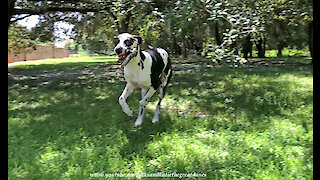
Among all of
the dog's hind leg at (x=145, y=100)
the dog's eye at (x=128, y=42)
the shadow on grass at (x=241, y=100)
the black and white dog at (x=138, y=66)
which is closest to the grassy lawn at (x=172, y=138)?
the shadow on grass at (x=241, y=100)

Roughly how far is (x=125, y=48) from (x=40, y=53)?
140ft

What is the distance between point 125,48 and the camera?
14.1ft

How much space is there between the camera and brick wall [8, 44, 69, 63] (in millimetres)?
32438

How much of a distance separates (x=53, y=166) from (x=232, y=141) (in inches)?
116

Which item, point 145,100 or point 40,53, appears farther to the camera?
point 40,53

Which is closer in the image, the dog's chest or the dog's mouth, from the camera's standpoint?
the dog's mouth

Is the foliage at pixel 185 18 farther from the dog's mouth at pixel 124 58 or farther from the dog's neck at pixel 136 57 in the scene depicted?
the dog's mouth at pixel 124 58

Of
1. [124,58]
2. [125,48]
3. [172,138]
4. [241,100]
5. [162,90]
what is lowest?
[172,138]

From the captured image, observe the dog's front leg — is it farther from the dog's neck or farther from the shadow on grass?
the shadow on grass

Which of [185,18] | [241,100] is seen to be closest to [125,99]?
[185,18]

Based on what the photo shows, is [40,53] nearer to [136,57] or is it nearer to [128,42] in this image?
[136,57]

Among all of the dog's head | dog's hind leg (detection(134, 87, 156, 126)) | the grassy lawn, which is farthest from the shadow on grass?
the dog's head

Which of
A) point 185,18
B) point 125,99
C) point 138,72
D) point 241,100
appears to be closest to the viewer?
point 185,18
